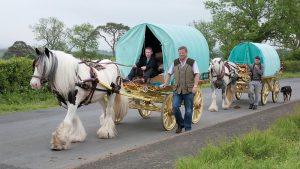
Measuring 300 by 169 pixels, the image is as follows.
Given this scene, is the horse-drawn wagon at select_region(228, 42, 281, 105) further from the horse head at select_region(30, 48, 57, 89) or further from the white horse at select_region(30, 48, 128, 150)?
the horse head at select_region(30, 48, 57, 89)

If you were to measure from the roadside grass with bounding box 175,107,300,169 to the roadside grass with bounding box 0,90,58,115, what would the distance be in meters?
9.02

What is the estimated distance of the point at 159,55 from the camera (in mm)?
12141

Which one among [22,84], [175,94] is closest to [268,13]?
[22,84]

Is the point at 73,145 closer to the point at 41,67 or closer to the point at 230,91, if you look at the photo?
the point at 41,67

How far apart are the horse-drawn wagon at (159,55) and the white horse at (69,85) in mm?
1070

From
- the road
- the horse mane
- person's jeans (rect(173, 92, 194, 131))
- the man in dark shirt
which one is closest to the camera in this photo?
the road

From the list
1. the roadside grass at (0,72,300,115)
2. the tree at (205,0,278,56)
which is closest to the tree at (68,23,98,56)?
the tree at (205,0,278,56)

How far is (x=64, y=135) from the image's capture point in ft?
27.7

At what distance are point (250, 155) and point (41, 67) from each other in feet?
13.6

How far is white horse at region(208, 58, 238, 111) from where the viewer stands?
15039mm

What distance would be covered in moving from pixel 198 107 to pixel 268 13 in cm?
4024

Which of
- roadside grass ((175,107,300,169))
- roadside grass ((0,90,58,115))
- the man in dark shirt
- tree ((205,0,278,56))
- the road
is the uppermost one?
tree ((205,0,278,56))

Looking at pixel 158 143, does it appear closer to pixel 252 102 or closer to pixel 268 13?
pixel 252 102

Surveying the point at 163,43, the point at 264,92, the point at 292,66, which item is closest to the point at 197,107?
the point at 163,43
